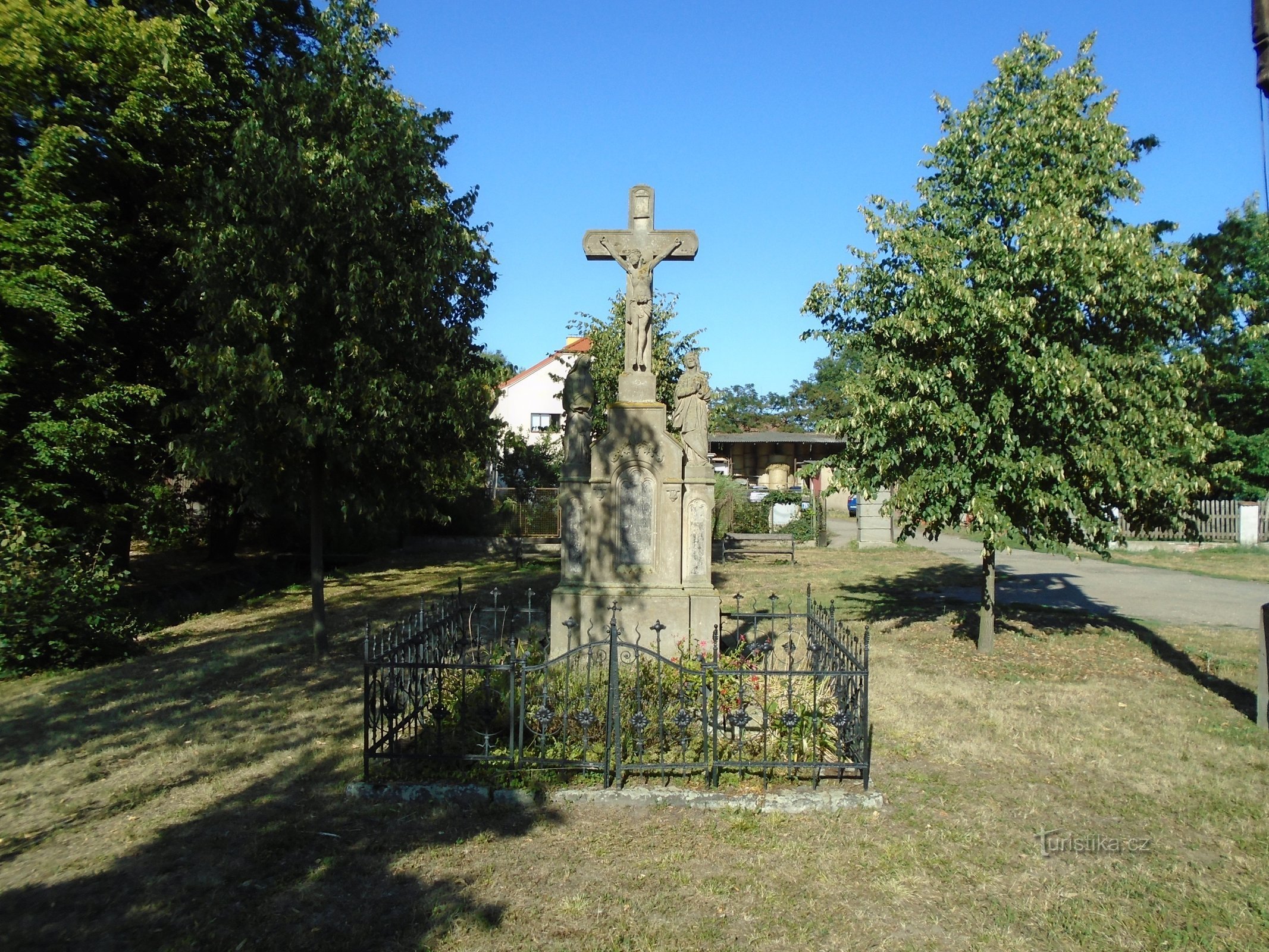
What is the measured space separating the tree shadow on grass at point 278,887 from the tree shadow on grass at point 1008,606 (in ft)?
23.2

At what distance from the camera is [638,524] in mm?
7797

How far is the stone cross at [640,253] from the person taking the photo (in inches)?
319

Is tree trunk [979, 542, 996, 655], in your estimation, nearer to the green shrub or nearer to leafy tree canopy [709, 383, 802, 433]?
the green shrub

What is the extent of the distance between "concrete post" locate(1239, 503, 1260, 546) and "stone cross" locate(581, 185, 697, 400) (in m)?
22.4

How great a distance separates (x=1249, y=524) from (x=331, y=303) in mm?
25187

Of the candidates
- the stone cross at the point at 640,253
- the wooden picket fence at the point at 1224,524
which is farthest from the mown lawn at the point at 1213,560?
the stone cross at the point at 640,253

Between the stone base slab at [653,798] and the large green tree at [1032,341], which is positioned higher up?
the large green tree at [1032,341]

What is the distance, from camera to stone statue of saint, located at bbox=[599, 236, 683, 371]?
806cm

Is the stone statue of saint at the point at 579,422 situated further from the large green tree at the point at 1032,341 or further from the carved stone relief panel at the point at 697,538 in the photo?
the large green tree at the point at 1032,341

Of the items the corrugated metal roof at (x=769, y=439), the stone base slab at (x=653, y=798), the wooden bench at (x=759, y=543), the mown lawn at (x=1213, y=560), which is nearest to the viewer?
the stone base slab at (x=653, y=798)

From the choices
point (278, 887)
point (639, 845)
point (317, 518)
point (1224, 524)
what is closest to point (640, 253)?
point (317, 518)

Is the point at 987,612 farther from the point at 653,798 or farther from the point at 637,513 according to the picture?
the point at 653,798

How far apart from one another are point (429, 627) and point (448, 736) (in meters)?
0.97

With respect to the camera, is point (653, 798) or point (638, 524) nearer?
point (653, 798)
